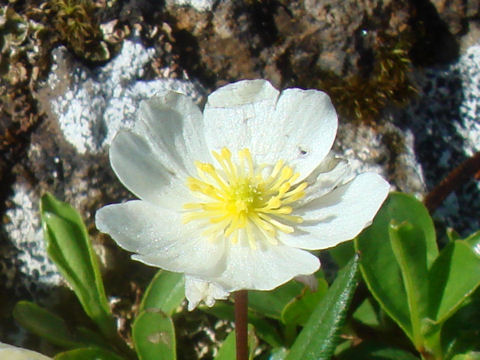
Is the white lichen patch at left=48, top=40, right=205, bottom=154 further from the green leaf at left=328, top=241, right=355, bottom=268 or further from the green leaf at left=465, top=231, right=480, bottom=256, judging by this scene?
the green leaf at left=465, top=231, right=480, bottom=256

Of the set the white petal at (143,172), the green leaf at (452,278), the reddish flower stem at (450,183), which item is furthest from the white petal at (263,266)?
the reddish flower stem at (450,183)

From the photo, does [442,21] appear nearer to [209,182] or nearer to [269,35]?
[269,35]

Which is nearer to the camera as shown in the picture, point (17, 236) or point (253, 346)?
point (253, 346)

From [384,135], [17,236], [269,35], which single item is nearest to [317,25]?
[269,35]

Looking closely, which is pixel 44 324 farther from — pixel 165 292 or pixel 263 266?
pixel 263 266

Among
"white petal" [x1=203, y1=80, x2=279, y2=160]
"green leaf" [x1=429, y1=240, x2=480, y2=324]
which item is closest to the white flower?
"white petal" [x1=203, y1=80, x2=279, y2=160]

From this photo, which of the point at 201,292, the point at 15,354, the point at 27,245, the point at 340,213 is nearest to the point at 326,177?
the point at 340,213
